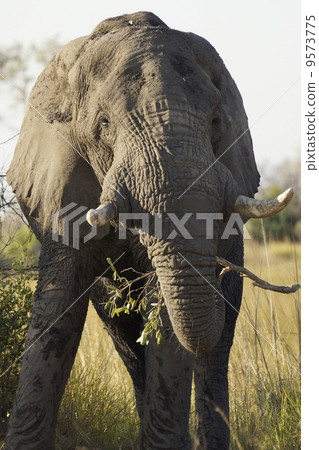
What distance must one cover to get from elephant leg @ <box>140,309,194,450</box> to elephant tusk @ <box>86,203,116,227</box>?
72cm

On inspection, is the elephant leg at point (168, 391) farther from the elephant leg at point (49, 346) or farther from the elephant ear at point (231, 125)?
the elephant ear at point (231, 125)

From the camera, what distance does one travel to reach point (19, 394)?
14.7 feet

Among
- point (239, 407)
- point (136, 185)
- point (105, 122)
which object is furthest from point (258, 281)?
point (239, 407)

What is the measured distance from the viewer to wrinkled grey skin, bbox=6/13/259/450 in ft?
12.6

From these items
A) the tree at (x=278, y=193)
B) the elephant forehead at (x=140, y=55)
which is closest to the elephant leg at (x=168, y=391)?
the elephant forehead at (x=140, y=55)

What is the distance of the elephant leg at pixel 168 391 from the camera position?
14.3ft

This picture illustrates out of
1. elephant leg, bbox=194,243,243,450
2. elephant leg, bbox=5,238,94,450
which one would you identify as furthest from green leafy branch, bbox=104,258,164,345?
elephant leg, bbox=194,243,243,450

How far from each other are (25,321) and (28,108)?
139 centimetres

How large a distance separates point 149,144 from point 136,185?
20 centimetres

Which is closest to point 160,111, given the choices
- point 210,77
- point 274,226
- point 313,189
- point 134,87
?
point 134,87

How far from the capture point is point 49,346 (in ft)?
14.7

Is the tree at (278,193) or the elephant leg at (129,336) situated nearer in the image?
the elephant leg at (129,336)

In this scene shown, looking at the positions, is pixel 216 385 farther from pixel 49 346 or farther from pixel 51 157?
pixel 51 157

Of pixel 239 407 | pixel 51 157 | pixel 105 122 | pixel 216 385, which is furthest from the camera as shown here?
pixel 239 407
